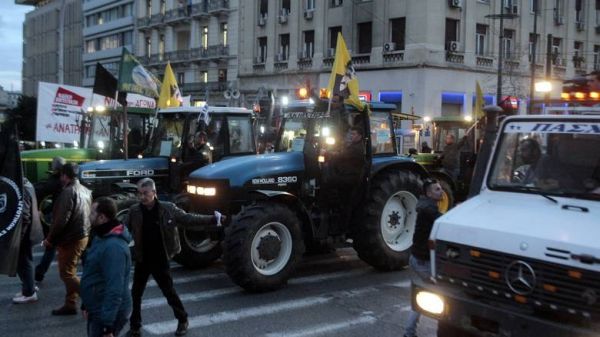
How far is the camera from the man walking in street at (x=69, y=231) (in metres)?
7.24

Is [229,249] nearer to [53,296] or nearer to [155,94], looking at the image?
[53,296]

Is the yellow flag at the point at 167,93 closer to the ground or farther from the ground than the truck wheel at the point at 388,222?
farther from the ground

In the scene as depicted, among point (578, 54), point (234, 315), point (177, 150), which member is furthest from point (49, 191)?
point (578, 54)

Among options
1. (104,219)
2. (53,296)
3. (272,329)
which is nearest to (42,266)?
(53,296)

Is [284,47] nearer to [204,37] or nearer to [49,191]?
[204,37]

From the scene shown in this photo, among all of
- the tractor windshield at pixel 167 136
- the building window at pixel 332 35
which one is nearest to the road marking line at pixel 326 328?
the tractor windshield at pixel 167 136

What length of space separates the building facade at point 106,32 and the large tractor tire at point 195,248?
5146 centimetres

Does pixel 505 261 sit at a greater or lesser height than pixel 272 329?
greater

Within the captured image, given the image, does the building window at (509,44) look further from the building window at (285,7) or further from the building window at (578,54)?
the building window at (285,7)

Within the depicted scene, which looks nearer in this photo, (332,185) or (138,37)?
(332,185)

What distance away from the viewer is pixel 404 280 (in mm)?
9172

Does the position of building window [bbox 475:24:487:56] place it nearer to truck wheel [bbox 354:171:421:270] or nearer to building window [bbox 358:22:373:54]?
building window [bbox 358:22:373:54]

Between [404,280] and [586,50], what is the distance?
37145 millimetres

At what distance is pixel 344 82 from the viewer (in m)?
9.64
